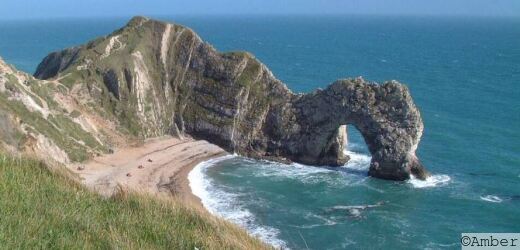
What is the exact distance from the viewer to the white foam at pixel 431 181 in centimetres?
5778

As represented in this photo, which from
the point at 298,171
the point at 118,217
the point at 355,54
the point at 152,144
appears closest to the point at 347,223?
the point at 298,171

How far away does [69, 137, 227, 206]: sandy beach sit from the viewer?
54.9 m

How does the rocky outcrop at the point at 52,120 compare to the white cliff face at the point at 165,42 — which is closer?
the rocky outcrop at the point at 52,120

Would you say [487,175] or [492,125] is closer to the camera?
[487,175]

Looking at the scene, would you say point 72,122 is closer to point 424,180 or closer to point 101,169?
point 101,169

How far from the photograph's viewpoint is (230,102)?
2820 inches

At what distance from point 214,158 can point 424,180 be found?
23.4 m

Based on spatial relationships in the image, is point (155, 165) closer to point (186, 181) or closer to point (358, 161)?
point (186, 181)

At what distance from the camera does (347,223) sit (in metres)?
46.5

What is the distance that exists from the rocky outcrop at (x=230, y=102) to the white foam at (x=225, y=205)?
9.80 m

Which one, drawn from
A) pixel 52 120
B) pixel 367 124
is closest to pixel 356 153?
pixel 367 124

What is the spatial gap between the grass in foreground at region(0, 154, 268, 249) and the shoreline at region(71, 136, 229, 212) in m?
39.1

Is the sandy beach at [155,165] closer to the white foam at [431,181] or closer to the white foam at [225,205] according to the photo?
the white foam at [225,205]

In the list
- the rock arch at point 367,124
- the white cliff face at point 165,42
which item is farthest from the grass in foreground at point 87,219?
the white cliff face at point 165,42
